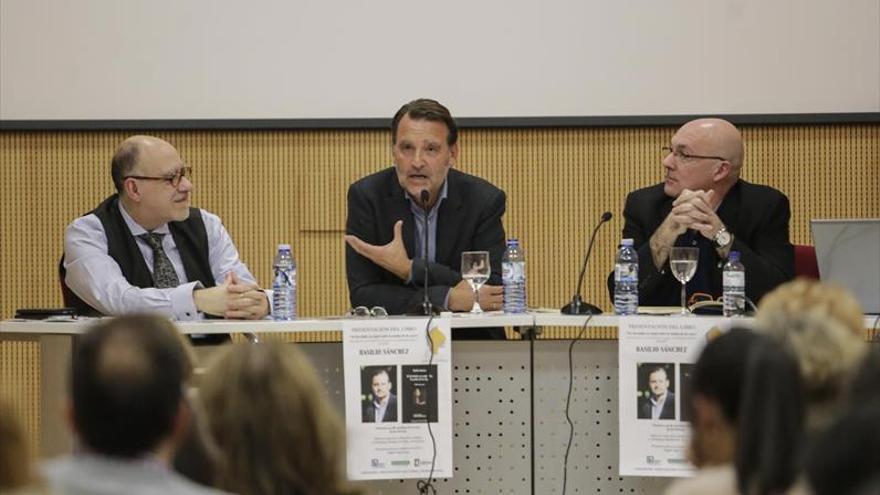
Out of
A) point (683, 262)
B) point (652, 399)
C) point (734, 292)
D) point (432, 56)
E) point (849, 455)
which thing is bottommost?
point (652, 399)

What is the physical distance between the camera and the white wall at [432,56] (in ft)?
21.7

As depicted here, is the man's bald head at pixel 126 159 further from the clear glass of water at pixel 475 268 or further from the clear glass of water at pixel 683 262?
the clear glass of water at pixel 683 262

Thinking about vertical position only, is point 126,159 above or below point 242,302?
above

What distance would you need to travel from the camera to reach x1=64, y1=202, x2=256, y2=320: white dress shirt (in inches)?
186

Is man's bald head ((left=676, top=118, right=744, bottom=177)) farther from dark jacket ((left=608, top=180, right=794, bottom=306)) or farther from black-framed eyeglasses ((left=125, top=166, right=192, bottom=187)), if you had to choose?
black-framed eyeglasses ((left=125, top=166, right=192, bottom=187))

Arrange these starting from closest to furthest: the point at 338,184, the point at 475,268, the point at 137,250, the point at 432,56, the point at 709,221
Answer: the point at 475,268 → the point at 709,221 → the point at 137,250 → the point at 432,56 → the point at 338,184

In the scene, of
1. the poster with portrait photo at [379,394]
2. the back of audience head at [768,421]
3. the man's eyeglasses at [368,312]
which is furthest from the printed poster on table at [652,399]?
the back of audience head at [768,421]

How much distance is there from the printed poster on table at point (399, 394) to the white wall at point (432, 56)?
2409 mm

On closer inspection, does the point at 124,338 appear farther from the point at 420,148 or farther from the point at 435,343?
the point at 420,148

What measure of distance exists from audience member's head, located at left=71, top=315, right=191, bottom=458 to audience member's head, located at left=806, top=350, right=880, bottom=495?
94 centimetres

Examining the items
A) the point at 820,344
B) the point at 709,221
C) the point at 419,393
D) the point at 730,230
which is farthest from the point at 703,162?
the point at 820,344

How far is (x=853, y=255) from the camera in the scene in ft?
14.6

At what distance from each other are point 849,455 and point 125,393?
3.38 ft

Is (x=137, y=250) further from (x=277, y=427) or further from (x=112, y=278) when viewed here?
(x=277, y=427)
